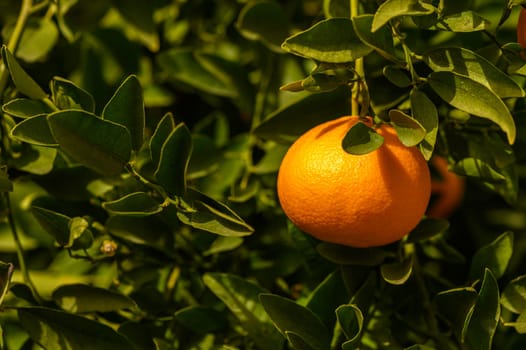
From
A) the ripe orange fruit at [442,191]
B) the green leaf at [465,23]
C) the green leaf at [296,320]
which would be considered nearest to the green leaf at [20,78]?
the green leaf at [296,320]

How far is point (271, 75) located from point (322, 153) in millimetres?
458

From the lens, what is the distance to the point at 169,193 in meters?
0.83

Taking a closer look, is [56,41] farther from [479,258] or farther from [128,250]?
[479,258]

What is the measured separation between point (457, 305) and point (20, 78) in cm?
55

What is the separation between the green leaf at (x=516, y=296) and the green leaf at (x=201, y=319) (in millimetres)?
340

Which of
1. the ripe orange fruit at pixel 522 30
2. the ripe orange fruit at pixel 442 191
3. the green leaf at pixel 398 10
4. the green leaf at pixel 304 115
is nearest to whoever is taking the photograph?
the green leaf at pixel 398 10

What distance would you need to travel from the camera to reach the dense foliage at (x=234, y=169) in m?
0.78

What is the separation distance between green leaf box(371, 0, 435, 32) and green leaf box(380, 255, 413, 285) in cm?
28

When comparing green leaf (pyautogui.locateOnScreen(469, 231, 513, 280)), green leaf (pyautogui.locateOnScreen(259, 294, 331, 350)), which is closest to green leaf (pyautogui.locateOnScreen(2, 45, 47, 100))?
green leaf (pyautogui.locateOnScreen(259, 294, 331, 350))

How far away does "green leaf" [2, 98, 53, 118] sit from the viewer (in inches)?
31.4

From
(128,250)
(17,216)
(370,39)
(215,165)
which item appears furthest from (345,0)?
(17,216)

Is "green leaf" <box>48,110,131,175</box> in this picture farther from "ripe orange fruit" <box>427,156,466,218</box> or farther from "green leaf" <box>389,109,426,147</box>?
"ripe orange fruit" <box>427,156,466,218</box>

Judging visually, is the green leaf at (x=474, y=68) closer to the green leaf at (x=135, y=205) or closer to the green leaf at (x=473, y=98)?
the green leaf at (x=473, y=98)

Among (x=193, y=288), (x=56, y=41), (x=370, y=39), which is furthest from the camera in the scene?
(x=56, y=41)
